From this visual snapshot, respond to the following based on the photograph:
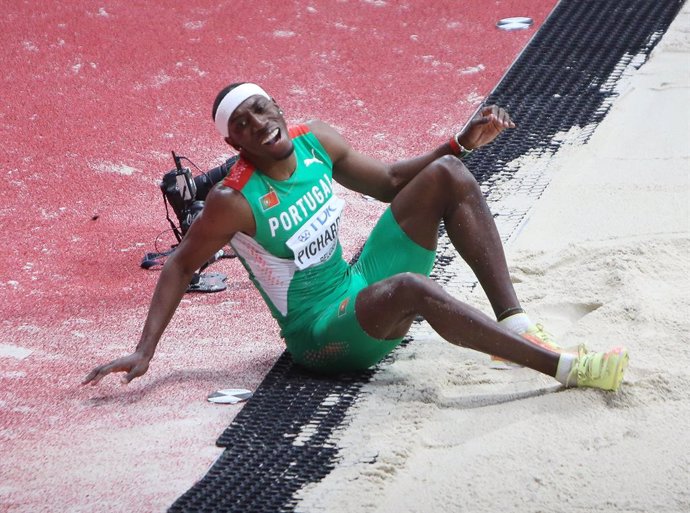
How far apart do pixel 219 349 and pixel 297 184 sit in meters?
0.69

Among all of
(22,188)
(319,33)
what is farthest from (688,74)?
(22,188)

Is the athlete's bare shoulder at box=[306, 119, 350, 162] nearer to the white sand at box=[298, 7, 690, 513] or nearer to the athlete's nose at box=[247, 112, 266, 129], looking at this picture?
the athlete's nose at box=[247, 112, 266, 129]

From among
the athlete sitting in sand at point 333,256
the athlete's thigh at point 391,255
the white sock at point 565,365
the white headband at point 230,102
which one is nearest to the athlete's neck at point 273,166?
the athlete sitting in sand at point 333,256

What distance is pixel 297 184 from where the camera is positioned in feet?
10.9

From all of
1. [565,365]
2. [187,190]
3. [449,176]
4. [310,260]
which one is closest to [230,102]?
[310,260]

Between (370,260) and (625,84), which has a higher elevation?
(370,260)

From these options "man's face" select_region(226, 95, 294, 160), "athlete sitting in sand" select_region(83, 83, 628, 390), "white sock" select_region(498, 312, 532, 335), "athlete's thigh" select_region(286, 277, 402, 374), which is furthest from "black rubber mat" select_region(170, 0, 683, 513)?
"man's face" select_region(226, 95, 294, 160)

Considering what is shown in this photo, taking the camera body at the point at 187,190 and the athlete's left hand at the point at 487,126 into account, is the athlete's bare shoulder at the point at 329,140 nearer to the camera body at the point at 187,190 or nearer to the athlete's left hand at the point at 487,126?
the athlete's left hand at the point at 487,126

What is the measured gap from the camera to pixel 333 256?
340 cm

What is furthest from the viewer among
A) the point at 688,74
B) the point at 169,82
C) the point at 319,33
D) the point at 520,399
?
the point at 319,33

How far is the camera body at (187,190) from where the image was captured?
4.07 metres

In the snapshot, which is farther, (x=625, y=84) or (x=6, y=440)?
(x=625, y=84)

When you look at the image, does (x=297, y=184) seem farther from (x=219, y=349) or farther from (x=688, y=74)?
(x=688, y=74)

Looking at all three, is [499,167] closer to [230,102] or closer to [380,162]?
[380,162]
